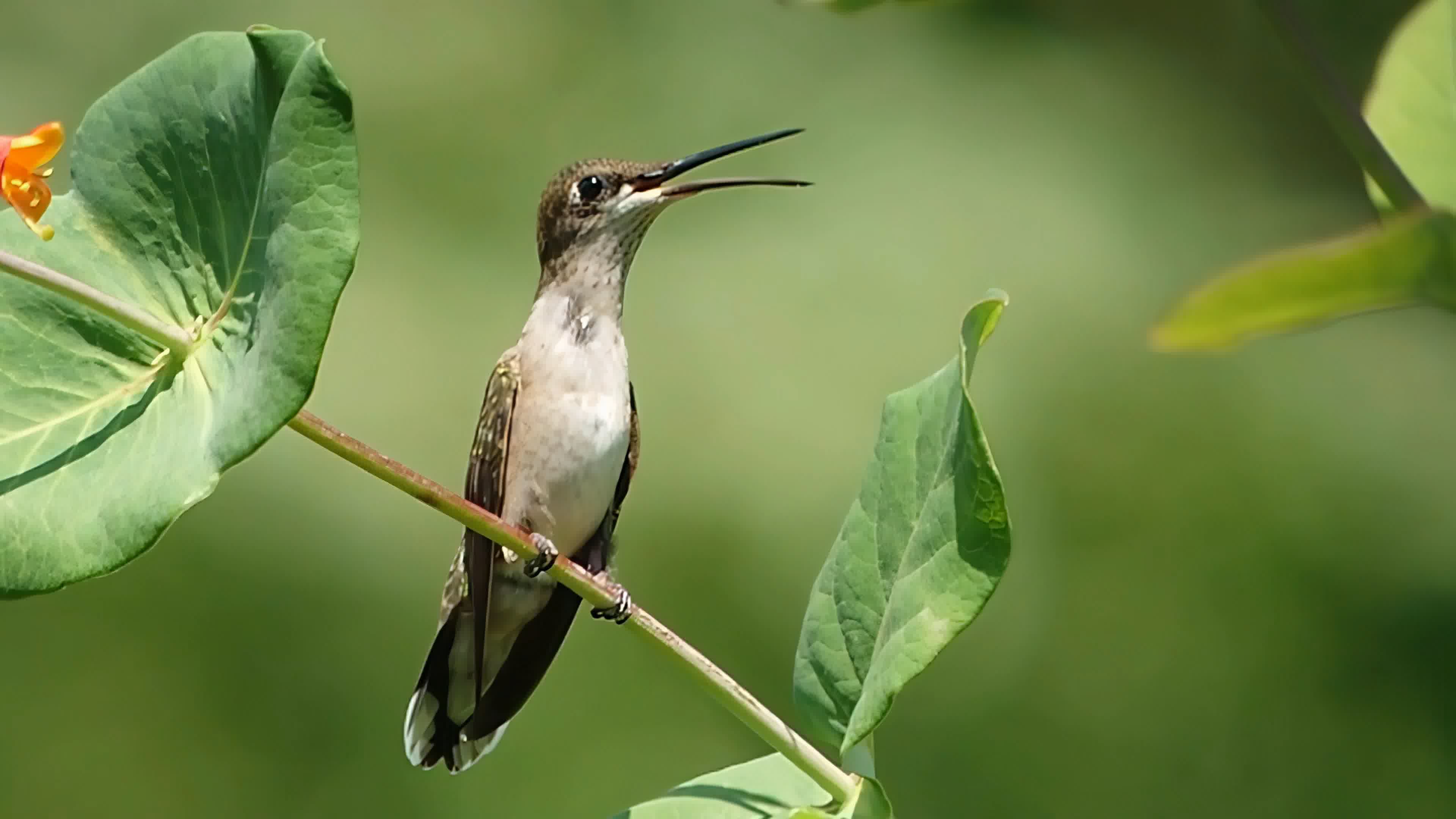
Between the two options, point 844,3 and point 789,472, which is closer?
point 844,3

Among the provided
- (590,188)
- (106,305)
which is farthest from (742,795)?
(590,188)

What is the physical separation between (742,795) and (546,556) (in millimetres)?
195

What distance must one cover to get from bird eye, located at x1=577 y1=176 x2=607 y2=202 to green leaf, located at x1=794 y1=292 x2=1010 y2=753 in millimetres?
589

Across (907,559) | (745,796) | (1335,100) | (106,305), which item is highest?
(1335,100)

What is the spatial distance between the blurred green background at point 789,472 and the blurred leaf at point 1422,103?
1701 millimetres

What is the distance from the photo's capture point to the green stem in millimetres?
557

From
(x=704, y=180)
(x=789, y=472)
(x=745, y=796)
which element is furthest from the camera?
(x=789, y=472)

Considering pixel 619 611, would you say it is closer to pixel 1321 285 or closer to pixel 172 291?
pixel 172 291

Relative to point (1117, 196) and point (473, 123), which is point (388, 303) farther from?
point (1117, 196)

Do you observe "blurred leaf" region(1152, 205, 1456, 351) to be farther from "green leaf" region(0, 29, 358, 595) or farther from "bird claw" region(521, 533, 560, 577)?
"bird claw" region(521, 533, 560, 577)

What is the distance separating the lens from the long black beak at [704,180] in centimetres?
100

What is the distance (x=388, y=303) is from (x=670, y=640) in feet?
6.34

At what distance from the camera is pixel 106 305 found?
23.7 inches

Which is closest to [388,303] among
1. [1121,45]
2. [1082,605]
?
[1082,605]
